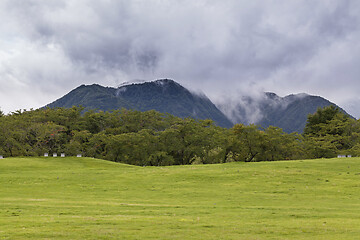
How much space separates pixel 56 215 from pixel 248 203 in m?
11.6

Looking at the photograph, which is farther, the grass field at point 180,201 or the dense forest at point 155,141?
the dense forest at point 155,141

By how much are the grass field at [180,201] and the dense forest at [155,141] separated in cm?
1649

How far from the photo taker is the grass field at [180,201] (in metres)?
11.9

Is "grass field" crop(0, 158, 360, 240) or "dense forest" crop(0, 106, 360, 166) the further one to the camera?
"dense forest" crop(0, 106, 360, 166)

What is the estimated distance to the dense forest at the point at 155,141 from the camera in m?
58.6

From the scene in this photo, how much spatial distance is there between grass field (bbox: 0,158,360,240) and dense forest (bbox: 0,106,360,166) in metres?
16.5

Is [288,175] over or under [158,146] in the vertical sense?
under

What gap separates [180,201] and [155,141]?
4089 centimetres

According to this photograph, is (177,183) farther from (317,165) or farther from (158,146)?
(158,146)

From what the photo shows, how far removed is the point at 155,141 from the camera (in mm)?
62406

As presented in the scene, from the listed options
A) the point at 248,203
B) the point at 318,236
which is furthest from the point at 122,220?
the point at 248,203

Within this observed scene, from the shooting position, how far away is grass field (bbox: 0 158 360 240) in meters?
11.9

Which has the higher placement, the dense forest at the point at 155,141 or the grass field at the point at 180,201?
the dense forest at the point at 155,141

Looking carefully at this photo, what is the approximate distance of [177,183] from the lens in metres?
29.3
